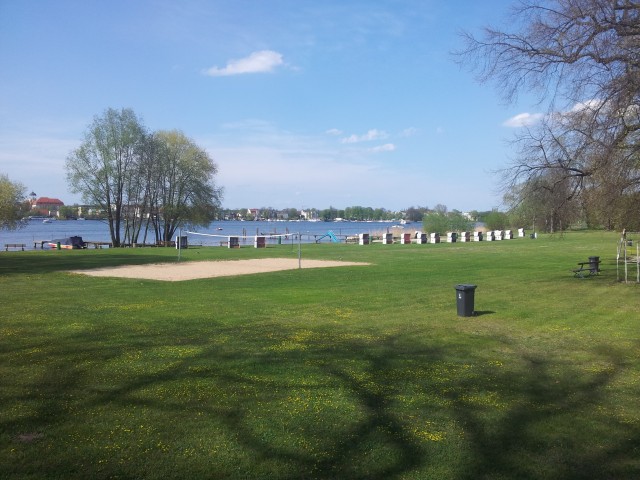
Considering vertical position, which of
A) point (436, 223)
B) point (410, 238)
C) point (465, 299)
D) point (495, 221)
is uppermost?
point (495, 221)

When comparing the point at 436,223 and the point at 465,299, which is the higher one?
the point at 436,223

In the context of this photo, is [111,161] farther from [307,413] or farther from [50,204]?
[50,204]

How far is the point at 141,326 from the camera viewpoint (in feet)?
37.8

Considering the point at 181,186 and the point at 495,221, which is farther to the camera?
the point at 495,221

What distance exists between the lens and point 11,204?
1964 inches

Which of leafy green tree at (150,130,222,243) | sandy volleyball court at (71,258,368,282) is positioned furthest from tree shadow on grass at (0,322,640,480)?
leafy green tree at (150,130,222,243)

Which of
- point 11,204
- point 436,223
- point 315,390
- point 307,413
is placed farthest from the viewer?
point 436,223

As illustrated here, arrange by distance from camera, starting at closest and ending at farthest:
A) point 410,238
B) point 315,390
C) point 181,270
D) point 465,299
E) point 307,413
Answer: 1. point 307,413
2. point 315,390
3. point 465,299
4. point 181,270
5. point 410,238

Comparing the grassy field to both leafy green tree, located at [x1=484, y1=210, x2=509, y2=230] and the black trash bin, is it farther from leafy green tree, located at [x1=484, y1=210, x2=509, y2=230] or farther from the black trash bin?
leafy green tree, located at [x1=484, y1=210, x2=509, y2=230]

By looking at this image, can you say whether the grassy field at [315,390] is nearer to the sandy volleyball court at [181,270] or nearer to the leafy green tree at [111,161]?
the sandy volleyball court at [181,270]

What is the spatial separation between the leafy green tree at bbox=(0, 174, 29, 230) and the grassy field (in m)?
39.0

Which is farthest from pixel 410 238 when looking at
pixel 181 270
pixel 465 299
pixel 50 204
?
pixel 50 204

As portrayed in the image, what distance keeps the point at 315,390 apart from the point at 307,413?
34.8 inches

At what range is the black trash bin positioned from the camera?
544 inches
